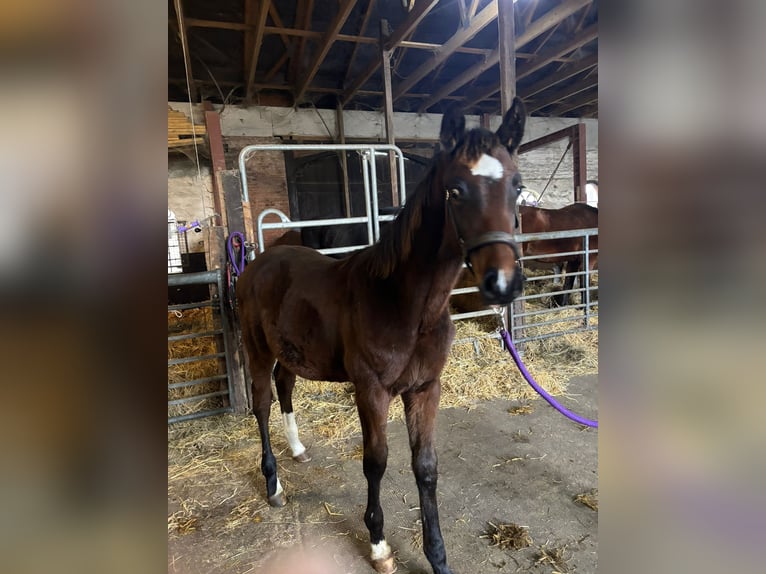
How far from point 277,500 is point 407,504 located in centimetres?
68

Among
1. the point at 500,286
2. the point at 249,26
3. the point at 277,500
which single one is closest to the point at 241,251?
the point at 277,500

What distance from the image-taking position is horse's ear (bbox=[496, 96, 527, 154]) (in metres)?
1.43

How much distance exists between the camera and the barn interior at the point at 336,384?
1905mm

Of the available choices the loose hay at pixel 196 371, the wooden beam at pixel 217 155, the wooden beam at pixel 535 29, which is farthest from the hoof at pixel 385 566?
the wooden beam at pixel 535 29

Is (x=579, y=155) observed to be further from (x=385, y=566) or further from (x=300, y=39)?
(x=385, y=566)

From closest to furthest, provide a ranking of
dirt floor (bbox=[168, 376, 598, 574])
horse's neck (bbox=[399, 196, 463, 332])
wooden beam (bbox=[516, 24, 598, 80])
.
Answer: horse's neck (bbox=[399, 196, 463, 332]) < dirt floor (bbox=[168, 376, 598, 574]) < wooden beam (bbox=[516, 24, 598, 80])

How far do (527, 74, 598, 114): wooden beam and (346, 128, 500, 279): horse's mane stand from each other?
7.78 meters

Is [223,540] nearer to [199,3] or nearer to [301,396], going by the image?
[301,396]

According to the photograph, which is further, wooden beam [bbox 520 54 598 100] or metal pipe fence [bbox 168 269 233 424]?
wooden beam [bbox 520 54 598 100]

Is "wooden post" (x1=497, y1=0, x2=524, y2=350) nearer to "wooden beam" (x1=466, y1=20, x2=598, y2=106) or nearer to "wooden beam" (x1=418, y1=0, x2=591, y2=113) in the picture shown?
"wooden beam" (x1=418, y1=0, x2=591, y2=113)

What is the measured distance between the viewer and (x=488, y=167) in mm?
1280

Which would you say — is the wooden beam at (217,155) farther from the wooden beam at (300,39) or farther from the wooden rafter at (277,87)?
the wooden rafter at (277,87)

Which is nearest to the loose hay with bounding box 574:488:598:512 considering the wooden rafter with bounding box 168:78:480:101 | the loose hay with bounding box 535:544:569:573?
the loose hay with bounding box 535:544:569:573
